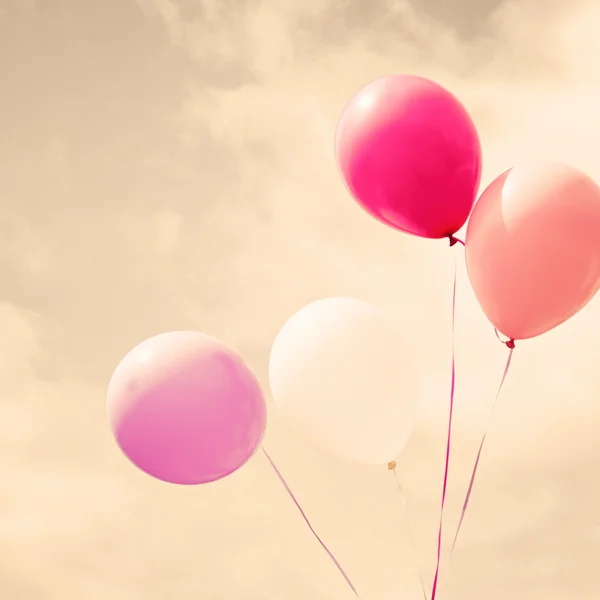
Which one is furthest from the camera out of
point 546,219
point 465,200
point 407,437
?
point 407,437

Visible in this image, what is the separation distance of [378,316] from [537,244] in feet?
3.76

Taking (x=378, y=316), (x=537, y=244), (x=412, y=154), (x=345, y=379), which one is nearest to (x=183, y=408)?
(x=345, y=379)

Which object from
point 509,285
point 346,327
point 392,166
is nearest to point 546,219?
point 509,285

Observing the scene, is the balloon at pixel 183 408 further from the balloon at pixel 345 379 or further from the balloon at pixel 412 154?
the balloon at pixel 412 154

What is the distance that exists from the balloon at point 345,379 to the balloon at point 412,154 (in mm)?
722

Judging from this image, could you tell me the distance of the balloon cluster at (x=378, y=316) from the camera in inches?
180

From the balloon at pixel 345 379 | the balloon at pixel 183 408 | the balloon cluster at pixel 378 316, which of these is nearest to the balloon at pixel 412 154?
the balloon cluster at pixel 378 316

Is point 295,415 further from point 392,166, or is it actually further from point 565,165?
point 565,165

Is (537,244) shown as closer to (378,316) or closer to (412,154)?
(412,154)

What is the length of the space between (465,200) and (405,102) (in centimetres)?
72

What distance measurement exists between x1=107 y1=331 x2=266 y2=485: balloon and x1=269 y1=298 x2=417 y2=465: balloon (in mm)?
311

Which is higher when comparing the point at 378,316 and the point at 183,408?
the point at 378,316

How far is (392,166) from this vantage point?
4660mm

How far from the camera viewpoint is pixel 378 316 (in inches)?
201
